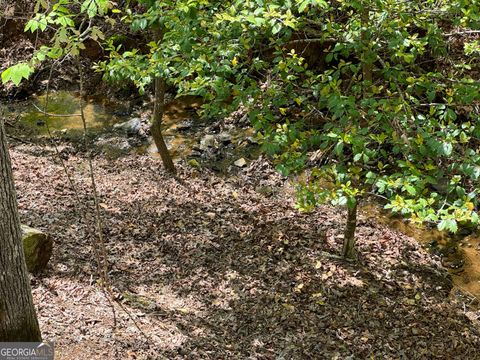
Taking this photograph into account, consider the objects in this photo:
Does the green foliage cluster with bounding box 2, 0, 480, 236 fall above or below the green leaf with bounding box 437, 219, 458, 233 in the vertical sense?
above

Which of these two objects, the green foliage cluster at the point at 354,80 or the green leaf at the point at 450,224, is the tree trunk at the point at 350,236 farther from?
the green leaf at the point at 450,224

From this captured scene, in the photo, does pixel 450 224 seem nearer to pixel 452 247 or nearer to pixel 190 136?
pixel 452 247

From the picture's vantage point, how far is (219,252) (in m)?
6.74

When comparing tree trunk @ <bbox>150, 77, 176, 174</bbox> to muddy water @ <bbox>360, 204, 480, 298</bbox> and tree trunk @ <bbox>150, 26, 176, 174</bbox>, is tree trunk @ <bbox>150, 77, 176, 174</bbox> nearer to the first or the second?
tree trunk @ <bbox>150, 26, 176, 174</bbox>

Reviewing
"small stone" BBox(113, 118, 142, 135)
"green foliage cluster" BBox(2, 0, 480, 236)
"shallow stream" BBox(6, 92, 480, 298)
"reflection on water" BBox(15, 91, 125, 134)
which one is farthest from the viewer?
"reflection on water" BBox(15, 91, 125, 134)

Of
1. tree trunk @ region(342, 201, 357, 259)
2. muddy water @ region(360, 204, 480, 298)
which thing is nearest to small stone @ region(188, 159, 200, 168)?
muddy water @ region(360, 204, 480, 298)

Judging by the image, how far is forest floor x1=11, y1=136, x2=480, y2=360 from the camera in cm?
516

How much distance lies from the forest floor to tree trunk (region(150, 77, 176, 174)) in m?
0.32

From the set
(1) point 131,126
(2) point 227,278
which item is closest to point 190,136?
(1) point 131,126

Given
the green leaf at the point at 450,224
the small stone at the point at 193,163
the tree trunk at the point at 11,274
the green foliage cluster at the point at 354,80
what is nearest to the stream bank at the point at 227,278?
the small stone at the point at 193,163

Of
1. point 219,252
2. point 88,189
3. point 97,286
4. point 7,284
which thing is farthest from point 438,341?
point 88,189

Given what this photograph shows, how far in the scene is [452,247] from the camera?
7539 millimetres

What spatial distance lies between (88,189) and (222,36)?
380 centimetres

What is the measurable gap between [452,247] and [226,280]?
3392 millimetres
